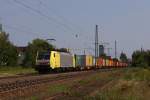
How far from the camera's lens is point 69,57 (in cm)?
6994

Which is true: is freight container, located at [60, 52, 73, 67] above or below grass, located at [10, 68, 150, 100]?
above

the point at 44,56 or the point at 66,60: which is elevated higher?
the point at 44,56

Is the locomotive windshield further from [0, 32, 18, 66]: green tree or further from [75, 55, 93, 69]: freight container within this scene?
[0, 32, 18, 66]: green tree

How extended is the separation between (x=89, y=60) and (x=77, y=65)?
10670mm

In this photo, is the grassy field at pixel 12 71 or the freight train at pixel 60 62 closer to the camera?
the grassy field at pixel 12 71

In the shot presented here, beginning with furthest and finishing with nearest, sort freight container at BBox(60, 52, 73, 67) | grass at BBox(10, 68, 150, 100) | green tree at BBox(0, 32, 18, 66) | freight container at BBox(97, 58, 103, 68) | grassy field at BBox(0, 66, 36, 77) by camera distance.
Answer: freight container at BBox(97, 58, 103, 68), green tree at BBox(0, 32, 18, 66), freight container at BBox(60, 52, 73, 67), grassy field at BBox(0, 66, 36, 77), grass at BBox(10, 68, 150, 100)

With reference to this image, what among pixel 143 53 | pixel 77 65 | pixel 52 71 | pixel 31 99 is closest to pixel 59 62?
pixel 52 71

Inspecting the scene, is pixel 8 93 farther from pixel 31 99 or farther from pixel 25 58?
pixel 25 58

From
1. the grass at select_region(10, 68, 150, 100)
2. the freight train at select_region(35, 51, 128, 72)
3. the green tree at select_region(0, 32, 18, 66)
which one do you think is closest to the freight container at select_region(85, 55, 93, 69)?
the freight train at select_region(35, 51, 128, 72)

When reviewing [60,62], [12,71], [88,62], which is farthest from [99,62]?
[60,62]

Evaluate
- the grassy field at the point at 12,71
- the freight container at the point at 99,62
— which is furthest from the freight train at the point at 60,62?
the freight container at the point at 99,62

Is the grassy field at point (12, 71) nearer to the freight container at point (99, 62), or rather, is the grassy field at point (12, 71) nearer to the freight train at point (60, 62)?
the freight train at point (60, 62)

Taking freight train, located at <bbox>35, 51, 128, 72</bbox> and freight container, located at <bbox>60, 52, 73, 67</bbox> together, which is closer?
freight train, located at <bbox>35, 51, 128, 72</bbox>

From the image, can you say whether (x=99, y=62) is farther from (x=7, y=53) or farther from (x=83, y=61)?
(x=7, y=53)
